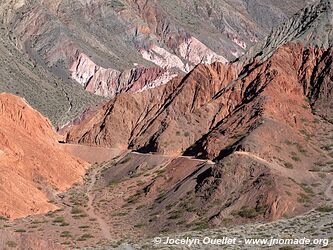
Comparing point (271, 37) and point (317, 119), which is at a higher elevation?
point (271, 37)

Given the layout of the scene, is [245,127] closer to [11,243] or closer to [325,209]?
[325,209]

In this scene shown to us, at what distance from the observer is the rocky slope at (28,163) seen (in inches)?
2502

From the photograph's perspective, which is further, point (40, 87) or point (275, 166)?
point (40, 87)

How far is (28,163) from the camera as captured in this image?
243 ft

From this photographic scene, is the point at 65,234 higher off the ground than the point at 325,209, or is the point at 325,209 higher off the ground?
the point at 325,209

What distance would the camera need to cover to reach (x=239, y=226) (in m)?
50.1

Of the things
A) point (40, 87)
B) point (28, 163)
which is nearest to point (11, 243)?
point (28, 163)

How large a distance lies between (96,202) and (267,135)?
1865 cm

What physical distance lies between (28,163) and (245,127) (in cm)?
2396

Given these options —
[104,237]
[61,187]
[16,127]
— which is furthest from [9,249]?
[16,127]

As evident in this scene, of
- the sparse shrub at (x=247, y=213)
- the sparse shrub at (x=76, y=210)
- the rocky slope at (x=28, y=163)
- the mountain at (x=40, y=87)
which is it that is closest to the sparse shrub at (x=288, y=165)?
the sparse shrub at (x=247, y=213)

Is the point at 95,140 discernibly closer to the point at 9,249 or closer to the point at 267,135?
the point at 267,135

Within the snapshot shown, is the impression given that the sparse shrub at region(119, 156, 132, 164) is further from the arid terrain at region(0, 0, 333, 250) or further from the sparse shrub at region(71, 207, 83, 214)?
the sparse shrub at region(71, 207, 83, 214)

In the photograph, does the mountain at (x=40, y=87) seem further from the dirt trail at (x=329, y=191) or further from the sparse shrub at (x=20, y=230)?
the dirt trail at (x=329, y=191)
